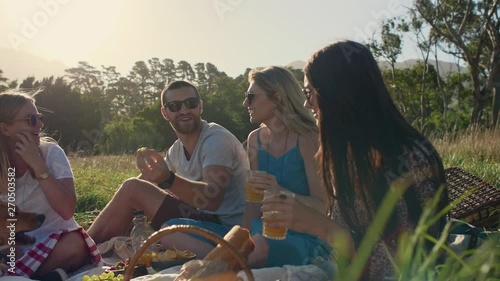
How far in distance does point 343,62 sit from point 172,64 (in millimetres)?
60965

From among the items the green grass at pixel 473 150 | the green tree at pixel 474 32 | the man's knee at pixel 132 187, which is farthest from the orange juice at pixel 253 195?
the green tree at pixel 474 32

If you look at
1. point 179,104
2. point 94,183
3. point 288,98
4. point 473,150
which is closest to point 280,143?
point 288,98

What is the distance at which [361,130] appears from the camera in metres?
2.68

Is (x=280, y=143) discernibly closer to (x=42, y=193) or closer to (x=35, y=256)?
(x=42, y=193)

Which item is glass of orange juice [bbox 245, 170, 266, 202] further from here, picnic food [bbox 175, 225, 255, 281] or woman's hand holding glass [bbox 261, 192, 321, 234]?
picnic food [bbox 175, 225, 255, 281]

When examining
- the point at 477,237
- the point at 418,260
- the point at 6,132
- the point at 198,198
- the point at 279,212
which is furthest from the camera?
the point at 198,198

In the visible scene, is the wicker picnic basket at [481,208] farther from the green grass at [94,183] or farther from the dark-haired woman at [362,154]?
the green grass at [94,183]

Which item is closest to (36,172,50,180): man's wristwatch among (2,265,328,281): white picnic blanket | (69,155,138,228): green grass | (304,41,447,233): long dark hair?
(2,265,328,281): white picnic blanket

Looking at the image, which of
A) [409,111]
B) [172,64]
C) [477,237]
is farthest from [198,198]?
[172,64]

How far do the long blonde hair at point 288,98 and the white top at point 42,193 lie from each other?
136 centimetres

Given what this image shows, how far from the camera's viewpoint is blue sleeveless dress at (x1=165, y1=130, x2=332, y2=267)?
3586mm

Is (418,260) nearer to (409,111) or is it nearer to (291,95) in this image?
(291,95)

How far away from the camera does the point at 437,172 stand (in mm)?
2652

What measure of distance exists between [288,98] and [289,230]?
87 centimetres
